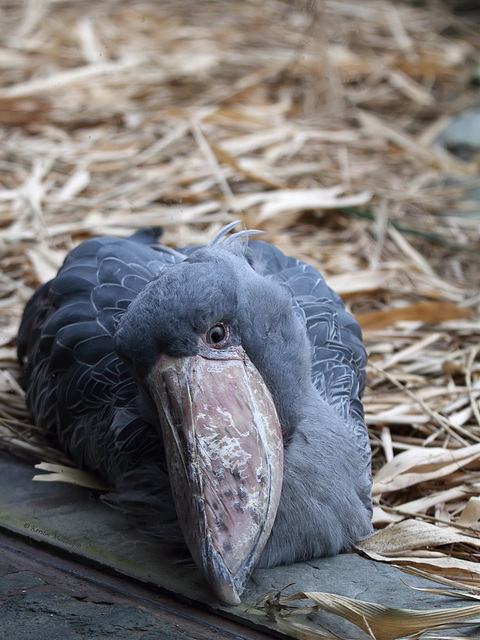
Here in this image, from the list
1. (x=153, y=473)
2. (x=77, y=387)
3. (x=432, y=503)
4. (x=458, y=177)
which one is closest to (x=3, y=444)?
(x=77, y=387)

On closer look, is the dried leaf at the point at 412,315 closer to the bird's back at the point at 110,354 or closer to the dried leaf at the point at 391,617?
the bird's back at the point at 110,354

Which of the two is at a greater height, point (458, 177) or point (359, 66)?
point (359, 66)

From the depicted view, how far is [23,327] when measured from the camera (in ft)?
10.1

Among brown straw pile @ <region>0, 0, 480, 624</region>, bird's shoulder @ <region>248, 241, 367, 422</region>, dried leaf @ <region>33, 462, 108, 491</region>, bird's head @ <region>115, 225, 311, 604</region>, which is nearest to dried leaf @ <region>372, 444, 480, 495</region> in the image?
brown straw pile @ <region>0, 0, 480, 624</region>

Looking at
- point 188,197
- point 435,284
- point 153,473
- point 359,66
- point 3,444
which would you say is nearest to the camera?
point 153,473

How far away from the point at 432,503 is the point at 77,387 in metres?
1.04

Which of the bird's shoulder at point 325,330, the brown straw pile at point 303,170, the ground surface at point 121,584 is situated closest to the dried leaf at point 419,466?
the brown straw pile at point 303,170

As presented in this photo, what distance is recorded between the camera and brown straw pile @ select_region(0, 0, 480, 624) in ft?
9.44

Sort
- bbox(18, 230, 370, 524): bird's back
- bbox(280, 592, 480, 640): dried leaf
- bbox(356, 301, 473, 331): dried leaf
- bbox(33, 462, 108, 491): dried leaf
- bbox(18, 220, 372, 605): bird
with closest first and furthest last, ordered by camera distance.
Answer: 1. bbox(280, 592, 480, 640): dried leaf
2. bbox(18, 220, 372, 605): bird
3. bbox(18, 230, 370, 524): bird's back
4. bbox(33, 462, 108, 491): dried leaf
5. bbox(356, 301, 473, 331): dried leaf

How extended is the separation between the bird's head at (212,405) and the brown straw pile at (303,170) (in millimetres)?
463

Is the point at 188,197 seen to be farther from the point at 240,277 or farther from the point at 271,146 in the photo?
the point at 240,277

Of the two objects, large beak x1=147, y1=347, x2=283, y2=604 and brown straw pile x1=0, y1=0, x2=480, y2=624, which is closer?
large beak x1=147, y1=347, x2=283, y2=604

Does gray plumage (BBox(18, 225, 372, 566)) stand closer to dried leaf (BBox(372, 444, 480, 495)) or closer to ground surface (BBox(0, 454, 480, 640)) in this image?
ground surface (BBox(0, 454, 480, 640))

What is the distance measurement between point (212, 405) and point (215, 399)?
15 mm
